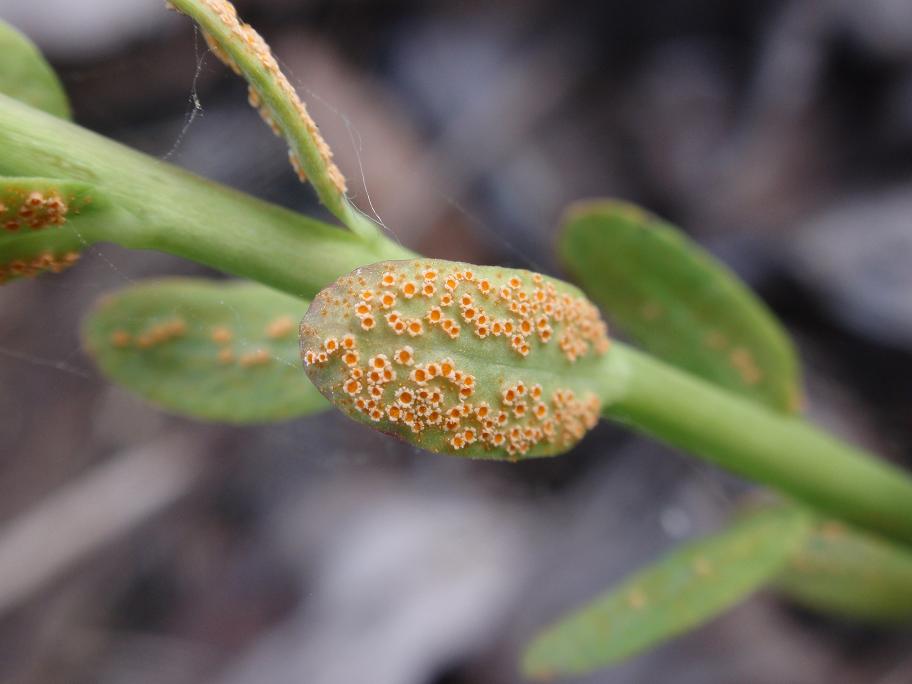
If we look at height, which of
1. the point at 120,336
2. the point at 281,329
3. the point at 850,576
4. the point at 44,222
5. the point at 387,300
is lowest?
the point at 850,576

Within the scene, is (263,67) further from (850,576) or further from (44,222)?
(850,576)

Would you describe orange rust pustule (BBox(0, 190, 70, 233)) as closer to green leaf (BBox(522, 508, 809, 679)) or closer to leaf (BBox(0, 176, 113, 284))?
leaf (BBox(0, 176, 113, 284))

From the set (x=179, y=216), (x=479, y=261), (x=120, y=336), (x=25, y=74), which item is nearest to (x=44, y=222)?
(x=179, y=216)

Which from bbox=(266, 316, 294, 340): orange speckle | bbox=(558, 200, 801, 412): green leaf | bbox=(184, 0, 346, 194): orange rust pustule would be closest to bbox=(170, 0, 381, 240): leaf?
bbox=(184, 0, 346, 194): orange rust pustule

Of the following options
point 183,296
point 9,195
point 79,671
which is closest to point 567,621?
point 183,296

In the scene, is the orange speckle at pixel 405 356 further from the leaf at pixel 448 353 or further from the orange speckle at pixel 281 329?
the orange speckle at pixel 281 329

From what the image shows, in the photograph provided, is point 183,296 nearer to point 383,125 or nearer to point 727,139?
point 383,125
